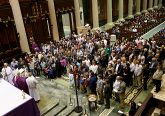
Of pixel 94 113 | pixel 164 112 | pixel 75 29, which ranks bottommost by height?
pixel 94 113

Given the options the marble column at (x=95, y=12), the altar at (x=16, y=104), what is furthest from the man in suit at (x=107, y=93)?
the marble column at (x=95, y=12)

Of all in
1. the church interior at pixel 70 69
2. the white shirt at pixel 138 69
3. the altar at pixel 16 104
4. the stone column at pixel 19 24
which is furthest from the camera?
the stone column at pixel 19 24

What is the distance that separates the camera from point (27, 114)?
22.2 feet

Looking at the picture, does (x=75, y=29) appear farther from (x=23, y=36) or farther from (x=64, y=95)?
(x=64, y=95)

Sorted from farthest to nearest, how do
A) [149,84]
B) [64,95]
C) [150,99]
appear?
[149,84] → [64,95] → [150,99]

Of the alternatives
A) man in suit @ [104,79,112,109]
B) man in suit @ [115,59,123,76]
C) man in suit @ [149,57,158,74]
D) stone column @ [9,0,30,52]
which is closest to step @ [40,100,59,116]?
man in suit @ [104,79,112,109]

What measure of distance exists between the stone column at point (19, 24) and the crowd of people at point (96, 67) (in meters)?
0.87

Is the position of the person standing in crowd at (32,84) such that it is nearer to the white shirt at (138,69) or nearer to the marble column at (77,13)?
the white shirt at (138,69)

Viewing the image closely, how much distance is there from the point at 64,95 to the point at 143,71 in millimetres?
4287

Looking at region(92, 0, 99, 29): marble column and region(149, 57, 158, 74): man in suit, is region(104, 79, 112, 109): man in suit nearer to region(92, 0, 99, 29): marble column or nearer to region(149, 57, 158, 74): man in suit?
region(149, 57, 158, 74): man in suit

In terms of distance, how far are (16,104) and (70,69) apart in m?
4.46

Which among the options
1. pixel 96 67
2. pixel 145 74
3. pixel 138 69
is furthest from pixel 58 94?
pixel 145 74

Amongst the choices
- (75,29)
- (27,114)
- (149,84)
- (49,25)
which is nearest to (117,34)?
(75,29)

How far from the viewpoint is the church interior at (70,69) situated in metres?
8.15
